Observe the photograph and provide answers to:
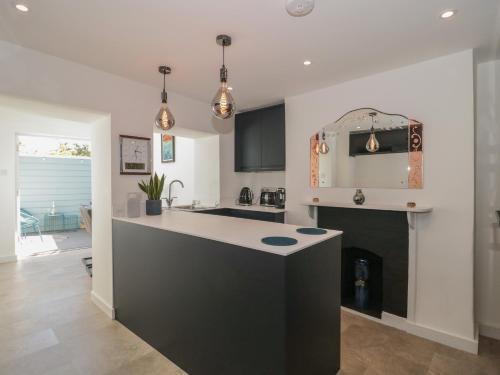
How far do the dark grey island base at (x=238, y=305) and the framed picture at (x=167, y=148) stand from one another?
9.86ft

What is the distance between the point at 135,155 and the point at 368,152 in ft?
8.29

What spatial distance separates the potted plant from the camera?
2840 mm

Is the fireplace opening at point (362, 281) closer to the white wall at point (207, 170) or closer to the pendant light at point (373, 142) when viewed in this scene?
the pendant light at point (373, 142)

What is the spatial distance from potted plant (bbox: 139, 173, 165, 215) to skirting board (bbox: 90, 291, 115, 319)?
1039 millimetres

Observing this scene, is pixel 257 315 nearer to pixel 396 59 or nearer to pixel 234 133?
pixel 396 59

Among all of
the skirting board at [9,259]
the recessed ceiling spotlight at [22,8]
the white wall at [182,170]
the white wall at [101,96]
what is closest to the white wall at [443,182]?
the white wall at [101,96]

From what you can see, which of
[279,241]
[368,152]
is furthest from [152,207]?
[368,152]

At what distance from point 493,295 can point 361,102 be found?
2.19 meters

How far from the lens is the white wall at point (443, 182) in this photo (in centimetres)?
224

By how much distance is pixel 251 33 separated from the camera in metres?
1.98

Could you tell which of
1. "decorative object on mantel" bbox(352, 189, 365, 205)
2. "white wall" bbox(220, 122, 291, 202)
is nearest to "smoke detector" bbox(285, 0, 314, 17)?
"decorative object on mantel" bbox(352, 189, 365, 205)

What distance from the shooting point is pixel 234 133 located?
4.21m

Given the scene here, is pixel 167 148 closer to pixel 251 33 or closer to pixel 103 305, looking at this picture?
pixel 103 305

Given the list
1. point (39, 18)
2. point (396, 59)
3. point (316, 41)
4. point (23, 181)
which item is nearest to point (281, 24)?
point (316, 41)
